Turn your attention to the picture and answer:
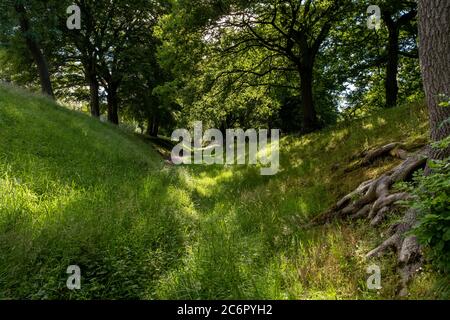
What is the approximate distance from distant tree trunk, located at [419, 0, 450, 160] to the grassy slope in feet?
6.11

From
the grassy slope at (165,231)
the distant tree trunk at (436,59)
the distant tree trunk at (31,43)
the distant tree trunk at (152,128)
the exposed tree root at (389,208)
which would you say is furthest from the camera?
the distant tree trunk at (152,128)

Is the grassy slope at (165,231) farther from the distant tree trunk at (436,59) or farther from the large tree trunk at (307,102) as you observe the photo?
the large tree trunk at (307,102)

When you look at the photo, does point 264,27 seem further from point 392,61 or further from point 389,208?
point 389,208

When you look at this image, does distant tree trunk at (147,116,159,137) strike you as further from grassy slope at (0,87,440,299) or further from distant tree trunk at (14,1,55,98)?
grassy slope at (0,87,440,299)

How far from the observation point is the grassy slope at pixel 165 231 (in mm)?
4215

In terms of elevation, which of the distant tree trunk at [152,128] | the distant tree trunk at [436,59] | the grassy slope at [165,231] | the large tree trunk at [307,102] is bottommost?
the grassy slope at [165,231]

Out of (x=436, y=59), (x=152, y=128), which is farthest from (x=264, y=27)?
(x=152, y=128)

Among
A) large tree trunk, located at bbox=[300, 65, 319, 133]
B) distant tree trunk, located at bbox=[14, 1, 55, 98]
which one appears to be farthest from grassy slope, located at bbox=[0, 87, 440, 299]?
distant tree trunk, located at bbox=[14, 1, 55, 98]

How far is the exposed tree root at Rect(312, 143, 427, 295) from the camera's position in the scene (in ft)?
13.4

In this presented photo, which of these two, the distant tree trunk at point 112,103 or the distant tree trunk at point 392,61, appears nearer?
the distant tree trunk at point 392,61

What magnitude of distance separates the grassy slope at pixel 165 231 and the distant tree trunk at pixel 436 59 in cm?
186

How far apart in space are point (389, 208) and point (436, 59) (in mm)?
2376

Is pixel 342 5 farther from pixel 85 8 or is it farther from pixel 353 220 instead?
pixel 85 8

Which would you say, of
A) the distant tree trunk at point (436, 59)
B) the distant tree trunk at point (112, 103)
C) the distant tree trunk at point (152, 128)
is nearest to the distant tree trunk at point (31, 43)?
the distant tree trunk at point (112, 103)
